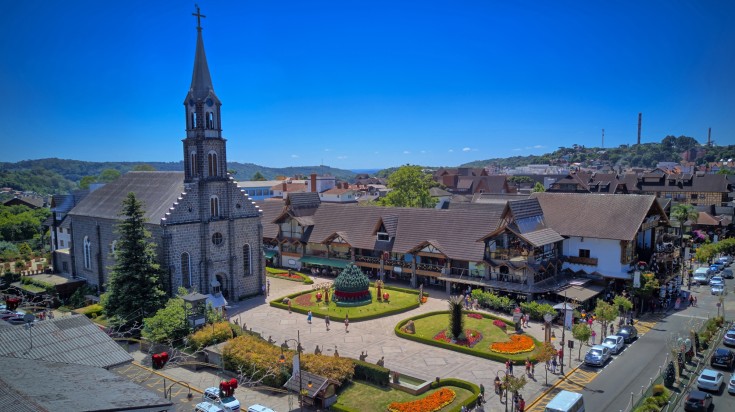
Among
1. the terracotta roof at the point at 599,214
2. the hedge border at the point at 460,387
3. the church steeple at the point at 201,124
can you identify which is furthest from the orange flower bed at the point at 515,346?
the church steeple at the point at 201,124

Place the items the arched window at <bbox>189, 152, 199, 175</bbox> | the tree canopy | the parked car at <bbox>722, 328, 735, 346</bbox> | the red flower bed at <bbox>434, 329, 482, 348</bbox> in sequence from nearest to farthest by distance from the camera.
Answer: the parked car at <bbox>722, 328, 735, 346</bbox> → the red flower bed at <bbox>434, 329, 482, 348</bbox> → the arched window at <bbox>189, 152, 199, 175</bbox> → the tree canopy

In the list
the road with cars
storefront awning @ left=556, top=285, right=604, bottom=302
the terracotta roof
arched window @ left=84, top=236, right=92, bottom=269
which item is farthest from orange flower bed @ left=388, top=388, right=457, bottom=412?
arched window @ left=84, top=236, right=92, bottom=269

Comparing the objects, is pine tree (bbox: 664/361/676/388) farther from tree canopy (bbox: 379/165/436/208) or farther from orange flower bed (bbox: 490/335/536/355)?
tree canopy (bbox: 379/165/436/208)

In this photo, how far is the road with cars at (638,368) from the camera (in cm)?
2868

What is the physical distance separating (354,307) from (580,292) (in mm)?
20021

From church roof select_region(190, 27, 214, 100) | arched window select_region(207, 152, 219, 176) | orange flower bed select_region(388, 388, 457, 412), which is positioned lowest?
orange flower bed select_region(388, 388, 457, 412)

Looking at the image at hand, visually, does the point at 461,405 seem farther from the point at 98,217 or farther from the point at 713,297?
the point at 98,217

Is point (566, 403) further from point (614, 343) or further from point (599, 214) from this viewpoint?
point (599, 214)

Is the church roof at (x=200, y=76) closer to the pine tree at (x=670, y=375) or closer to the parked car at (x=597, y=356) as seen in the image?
the parked car at (x=597, y=356)

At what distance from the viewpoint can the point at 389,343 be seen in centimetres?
3822

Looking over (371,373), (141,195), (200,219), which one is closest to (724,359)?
(371,373)

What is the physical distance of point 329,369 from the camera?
99.9ft

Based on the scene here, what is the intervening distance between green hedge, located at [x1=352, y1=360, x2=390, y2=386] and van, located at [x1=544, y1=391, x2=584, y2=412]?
9393 mm

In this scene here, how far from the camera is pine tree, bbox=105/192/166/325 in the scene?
135 ft
